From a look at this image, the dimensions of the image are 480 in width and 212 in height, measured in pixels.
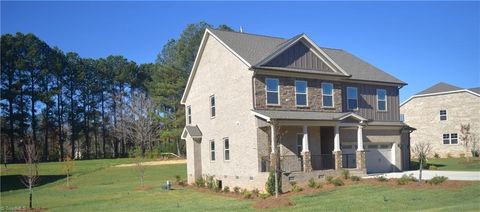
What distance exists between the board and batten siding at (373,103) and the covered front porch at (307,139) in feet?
8.52

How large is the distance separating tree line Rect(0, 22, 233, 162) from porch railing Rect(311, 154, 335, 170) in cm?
3577

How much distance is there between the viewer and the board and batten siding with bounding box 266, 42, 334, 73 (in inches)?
1009

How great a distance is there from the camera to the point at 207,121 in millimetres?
31094

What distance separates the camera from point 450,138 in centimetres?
4853

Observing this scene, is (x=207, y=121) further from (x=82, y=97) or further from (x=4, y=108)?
(x=82, y=97)

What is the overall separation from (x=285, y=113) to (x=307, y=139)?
1.85 meters

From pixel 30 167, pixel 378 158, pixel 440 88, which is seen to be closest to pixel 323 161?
pixel 378 158

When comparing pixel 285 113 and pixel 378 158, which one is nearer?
pixel 285 113

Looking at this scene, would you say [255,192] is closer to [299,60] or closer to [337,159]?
[337,159]

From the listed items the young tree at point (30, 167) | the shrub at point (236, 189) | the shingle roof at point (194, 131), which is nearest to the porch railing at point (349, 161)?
the shrub at point (236, 189)

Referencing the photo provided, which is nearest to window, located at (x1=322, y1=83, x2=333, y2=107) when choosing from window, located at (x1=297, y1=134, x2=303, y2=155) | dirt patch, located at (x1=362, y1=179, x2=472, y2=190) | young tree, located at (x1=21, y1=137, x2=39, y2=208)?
window, located at (x1=297, y1=134, x2=303, y2=155)

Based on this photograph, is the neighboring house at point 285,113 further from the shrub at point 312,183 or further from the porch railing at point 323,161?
the shrub at point 312,183

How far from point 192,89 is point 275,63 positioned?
9.89 m

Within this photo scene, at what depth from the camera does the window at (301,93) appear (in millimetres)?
26406
